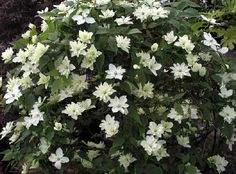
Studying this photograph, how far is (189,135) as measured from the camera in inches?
104

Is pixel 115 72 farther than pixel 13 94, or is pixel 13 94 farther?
pixel 13 94

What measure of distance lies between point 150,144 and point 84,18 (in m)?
0.66

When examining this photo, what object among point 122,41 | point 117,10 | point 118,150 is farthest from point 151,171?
point 117,10

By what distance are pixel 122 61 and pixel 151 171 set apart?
0.53 meters

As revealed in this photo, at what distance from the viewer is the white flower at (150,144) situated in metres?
2.29

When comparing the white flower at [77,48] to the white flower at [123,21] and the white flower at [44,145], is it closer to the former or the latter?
the white flower at [123,21]

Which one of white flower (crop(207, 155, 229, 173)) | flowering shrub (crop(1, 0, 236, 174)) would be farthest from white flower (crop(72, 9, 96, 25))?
white flower (crop(207, 155, 229, 173))

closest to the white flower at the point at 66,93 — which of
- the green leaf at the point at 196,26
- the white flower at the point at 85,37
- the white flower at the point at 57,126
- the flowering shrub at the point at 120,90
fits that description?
the flowering shrub at the point at 120,90

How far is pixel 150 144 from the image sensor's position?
2301 millimetres

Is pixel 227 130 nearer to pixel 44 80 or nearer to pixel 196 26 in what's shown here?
pixel 196 26

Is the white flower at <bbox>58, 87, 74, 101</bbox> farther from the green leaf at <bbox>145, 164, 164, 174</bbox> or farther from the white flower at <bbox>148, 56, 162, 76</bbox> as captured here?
the green leaf at <bbox>145, 164, 164, 174</bbox>

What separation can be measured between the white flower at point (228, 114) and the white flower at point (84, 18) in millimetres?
738

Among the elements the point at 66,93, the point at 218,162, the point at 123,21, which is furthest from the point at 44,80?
the point at 218,162

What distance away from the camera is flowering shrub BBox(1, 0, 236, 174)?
2.37 meters
